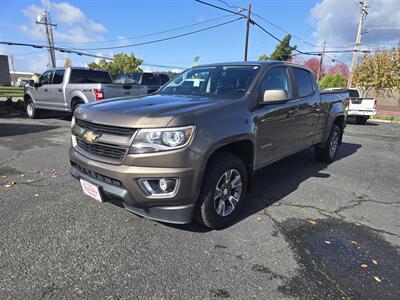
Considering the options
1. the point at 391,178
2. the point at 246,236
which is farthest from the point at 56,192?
the point at 391,178

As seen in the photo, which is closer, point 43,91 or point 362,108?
point 43,91

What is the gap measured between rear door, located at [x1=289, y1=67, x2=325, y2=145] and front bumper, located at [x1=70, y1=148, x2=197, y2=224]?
8.00 feet

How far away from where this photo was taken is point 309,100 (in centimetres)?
505

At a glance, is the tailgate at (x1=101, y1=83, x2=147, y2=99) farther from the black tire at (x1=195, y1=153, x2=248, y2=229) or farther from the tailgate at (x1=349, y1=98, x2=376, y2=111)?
the tailgate at (x1=349, y1=98, x2=376, y2=111)

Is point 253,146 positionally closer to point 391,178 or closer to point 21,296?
point 21,296

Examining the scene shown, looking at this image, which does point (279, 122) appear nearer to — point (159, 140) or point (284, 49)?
point (159, 140)

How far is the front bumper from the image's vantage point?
272cm

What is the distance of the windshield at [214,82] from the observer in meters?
3.79

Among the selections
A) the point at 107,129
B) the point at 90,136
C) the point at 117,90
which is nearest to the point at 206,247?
the point at 107,129

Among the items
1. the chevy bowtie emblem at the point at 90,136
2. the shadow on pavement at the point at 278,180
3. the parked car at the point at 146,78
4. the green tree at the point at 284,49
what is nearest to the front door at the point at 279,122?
the shadow on pavement at the point at 278,180

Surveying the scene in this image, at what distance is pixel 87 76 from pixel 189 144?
→ 29.6 ft

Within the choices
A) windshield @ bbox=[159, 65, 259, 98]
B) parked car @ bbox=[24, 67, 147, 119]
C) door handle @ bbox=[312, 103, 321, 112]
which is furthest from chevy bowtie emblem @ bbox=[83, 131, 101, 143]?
parked car @ bbox=[24, 67, 147, 119]

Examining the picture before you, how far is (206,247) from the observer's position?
3023 mm

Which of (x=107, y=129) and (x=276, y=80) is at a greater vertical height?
(x=276, y=80)
